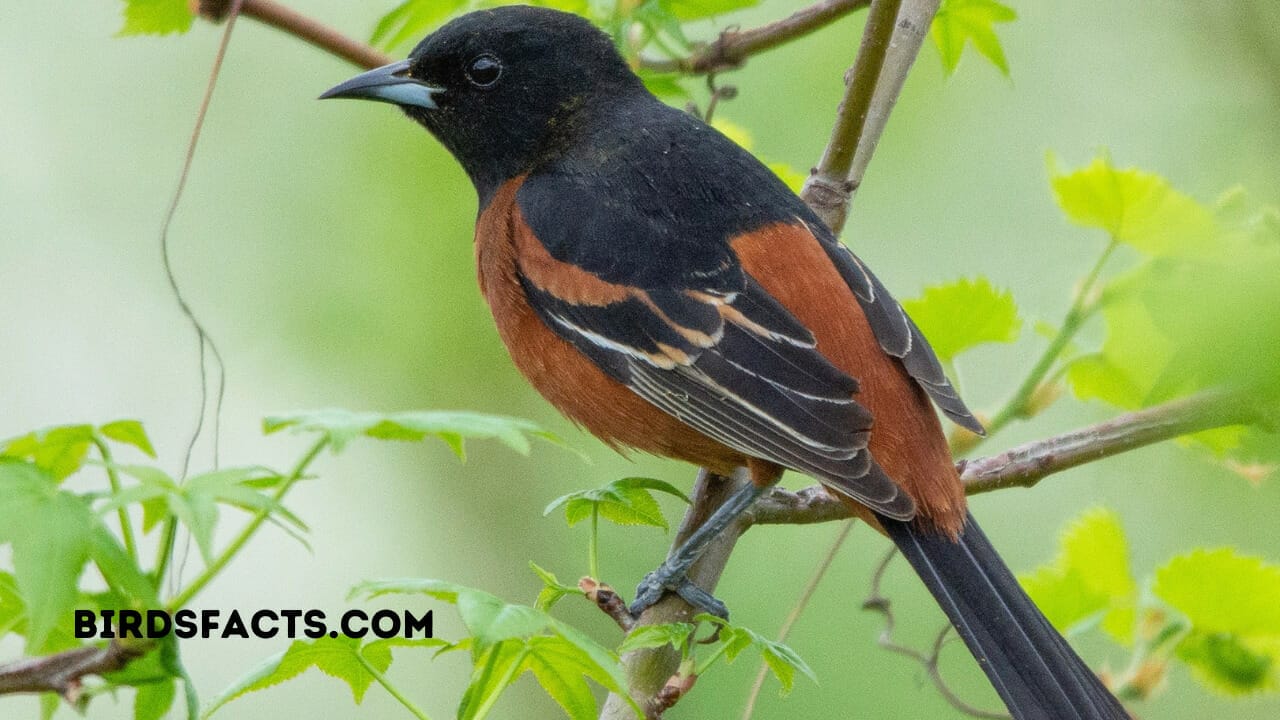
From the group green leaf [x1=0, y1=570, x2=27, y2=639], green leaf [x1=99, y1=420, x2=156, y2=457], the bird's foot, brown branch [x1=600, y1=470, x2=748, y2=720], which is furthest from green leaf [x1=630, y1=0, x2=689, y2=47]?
green leaf [x1=0, y1=570, x2=27, y2=639]

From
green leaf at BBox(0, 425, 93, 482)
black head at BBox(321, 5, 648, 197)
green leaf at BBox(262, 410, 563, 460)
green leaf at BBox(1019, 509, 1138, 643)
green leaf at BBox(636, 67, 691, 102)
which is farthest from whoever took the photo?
black head at BBox(321, 5, 648, 197)

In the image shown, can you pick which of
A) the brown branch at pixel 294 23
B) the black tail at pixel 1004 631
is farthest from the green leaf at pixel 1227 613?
the brown branch at pixel 294 23

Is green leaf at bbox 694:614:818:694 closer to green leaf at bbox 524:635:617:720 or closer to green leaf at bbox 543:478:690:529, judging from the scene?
green leaf at bbox 524:635:617:720

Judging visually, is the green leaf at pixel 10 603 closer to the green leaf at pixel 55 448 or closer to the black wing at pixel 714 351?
the green leaf at pixel 55 448

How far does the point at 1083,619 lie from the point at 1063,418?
134 inches

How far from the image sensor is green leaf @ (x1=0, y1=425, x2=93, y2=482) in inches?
63.9

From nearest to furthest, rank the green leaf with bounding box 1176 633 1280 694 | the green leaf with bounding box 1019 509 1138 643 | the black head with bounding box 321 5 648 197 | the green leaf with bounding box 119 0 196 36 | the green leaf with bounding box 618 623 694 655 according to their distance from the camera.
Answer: the green leaf with bounding box 618 623 694 655 < the green leaf with bounding box 1176 633 1280 694 < the green leaf with bounding box 1019 509 1138 643 < the green leaf with bounding box 119 0 196 36 < the black head with bounding box 321 5 648 197

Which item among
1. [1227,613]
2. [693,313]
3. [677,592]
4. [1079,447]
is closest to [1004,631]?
[1079,447]

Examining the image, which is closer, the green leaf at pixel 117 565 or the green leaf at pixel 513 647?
the green leaf at pixel 117 565

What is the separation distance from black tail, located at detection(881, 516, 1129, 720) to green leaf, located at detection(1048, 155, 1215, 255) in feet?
2.31

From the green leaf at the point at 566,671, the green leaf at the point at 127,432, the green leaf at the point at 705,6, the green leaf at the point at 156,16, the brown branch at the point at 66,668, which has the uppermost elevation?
the green leaf at the point at 705,6

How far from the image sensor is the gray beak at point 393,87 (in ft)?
11.7

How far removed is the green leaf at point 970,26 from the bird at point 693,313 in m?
0.52

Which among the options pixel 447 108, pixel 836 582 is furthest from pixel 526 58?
pixel 836 582
